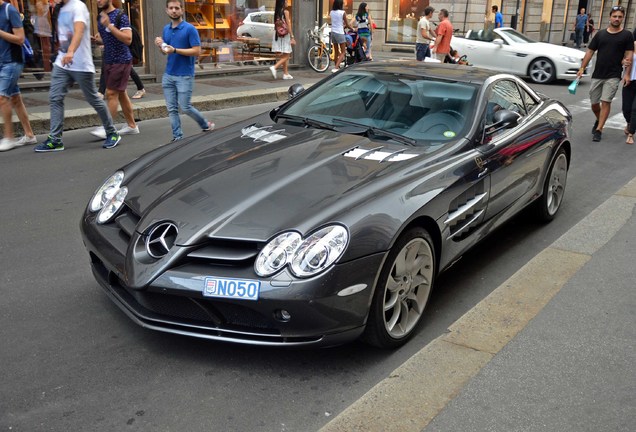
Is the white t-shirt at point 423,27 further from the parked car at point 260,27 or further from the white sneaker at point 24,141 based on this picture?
the white sneaker at point 24,141

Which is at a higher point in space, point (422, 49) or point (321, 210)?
point (321, 210)

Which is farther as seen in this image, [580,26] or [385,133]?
[580,26]

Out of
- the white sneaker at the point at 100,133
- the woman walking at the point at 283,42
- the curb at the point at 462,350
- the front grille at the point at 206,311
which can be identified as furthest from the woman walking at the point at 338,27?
the front grille at the point at 206,311

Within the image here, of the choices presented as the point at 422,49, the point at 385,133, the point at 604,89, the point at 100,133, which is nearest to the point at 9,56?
the point at 100,133

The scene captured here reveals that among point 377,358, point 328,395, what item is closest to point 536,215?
point 377,358

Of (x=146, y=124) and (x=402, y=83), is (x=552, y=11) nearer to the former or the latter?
(x=146, y=124)

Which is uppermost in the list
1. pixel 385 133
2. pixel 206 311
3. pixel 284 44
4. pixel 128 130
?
pixel 385 133

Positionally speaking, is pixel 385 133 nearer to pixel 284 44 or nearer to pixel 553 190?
pixel 553 190

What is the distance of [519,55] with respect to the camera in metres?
17.2

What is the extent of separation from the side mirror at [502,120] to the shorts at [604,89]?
5831mm

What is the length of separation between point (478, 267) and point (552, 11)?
33274mm

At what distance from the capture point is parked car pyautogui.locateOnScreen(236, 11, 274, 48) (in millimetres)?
16734

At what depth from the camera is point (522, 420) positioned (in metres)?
2.89

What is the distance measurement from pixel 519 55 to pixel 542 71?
0.76 m
